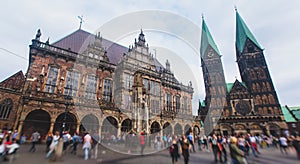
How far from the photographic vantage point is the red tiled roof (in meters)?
19.2

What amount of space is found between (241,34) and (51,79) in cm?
4590

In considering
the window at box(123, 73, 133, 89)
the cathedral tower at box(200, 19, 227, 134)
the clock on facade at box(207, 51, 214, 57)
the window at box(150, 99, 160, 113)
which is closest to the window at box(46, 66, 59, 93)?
the window at box(123, 73, 133, 89)

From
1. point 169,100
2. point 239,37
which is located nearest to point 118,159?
point 169,100

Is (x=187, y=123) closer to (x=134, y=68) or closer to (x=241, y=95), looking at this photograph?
(x=134, y=68)

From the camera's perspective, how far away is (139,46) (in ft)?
77.7

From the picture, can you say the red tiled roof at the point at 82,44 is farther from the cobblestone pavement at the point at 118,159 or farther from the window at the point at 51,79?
the cobblestone pavement at the point at 118,159

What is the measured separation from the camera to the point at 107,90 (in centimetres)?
1858

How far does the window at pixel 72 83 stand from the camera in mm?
16191

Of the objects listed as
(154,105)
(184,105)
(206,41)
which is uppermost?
(206,41)

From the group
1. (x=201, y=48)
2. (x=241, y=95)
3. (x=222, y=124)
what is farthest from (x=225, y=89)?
(x=201, y=48)

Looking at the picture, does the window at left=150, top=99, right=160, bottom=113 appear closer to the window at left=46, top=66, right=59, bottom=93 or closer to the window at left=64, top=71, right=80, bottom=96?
the window at left=64, top=71, right=80, bottom=96

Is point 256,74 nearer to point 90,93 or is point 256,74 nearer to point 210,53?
point 210,53

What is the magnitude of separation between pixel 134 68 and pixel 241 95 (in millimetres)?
26080

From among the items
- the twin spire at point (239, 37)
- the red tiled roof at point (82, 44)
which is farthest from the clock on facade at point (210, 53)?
the red tiled roof at point (82, 44)
